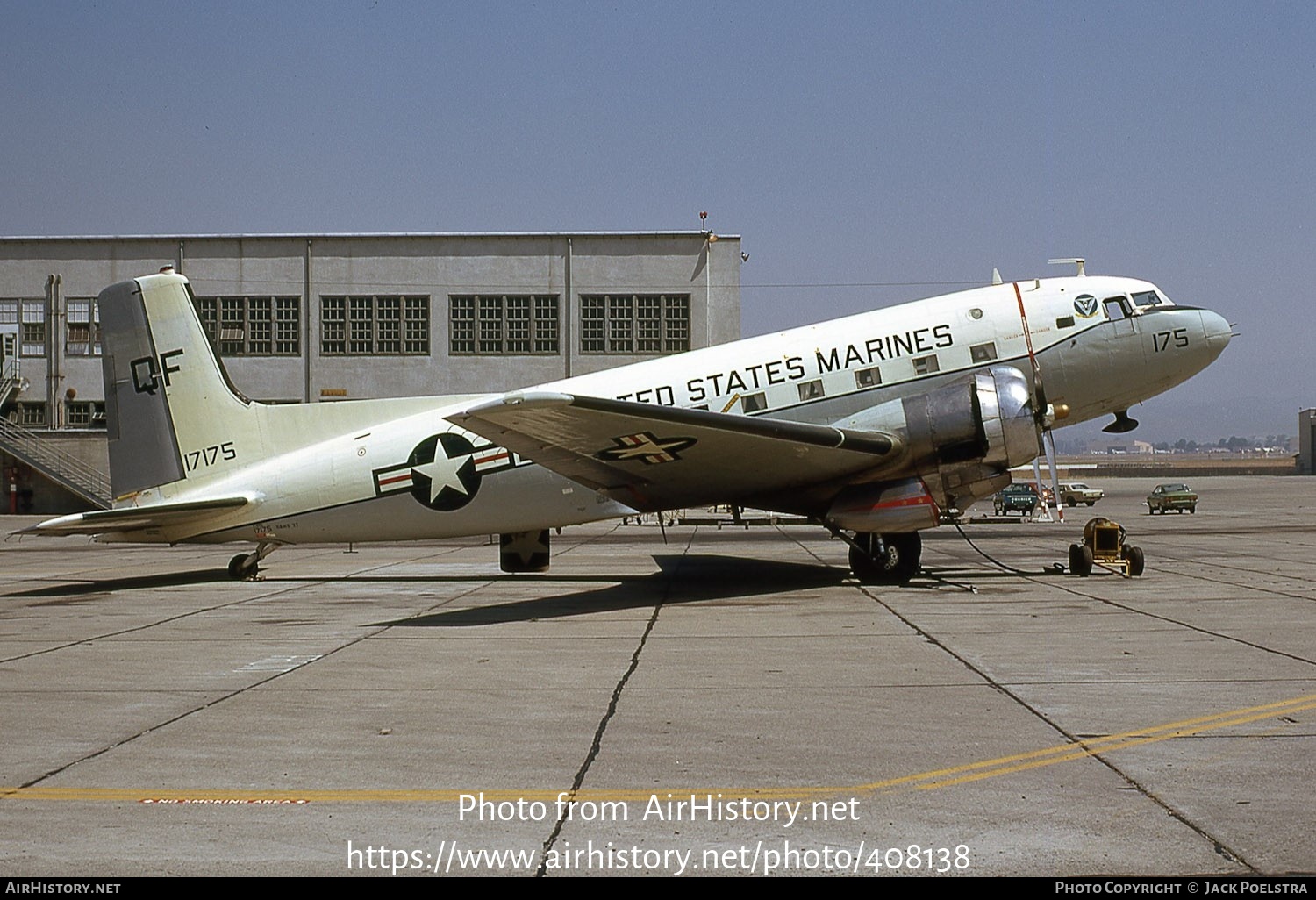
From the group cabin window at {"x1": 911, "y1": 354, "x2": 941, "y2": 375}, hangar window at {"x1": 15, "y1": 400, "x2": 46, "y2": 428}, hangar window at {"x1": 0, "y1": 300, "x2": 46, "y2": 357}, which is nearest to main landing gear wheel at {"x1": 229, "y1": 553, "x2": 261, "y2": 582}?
cabin window at {"x1": 911, "y1": 354, "x2": 941, "y2": 375}

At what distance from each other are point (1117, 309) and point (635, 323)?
1399 inches

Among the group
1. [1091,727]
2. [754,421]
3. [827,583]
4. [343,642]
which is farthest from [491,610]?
[1091,727]

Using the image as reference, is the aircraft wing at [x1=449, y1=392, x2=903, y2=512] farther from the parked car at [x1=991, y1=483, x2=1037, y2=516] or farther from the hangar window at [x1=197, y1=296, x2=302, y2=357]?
the hangar window at [x1=197, y1=296, x2=302, y2=357]

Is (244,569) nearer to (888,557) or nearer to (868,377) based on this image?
(888,557)

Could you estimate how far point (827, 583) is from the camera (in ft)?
66.2

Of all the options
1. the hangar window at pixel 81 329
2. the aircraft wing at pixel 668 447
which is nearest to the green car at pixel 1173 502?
the aircraft wing at pixel 668 447

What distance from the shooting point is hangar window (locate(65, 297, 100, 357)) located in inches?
2159

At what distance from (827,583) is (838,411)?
10.6 feet

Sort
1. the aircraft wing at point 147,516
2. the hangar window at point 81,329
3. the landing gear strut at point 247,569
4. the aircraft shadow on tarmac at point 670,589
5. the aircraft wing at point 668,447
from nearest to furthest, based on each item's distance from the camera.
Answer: the aircraft wing at point 668,447
the aircraft shadow on tarmac at point 670,589
the aircraft wing at point 147,516
the landing gear strut at point 247,569
the hangar window at point 81,329

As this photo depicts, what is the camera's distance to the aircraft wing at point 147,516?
739 inches

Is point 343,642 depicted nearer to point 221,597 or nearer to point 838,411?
point 221,597

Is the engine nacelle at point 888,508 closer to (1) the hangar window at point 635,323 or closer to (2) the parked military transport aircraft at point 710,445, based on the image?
(2) the parked military transport aircraft at point 710,445

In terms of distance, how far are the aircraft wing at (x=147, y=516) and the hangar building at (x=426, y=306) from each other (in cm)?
3309

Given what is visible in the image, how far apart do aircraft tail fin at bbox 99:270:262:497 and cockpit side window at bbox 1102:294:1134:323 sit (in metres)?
16.4
